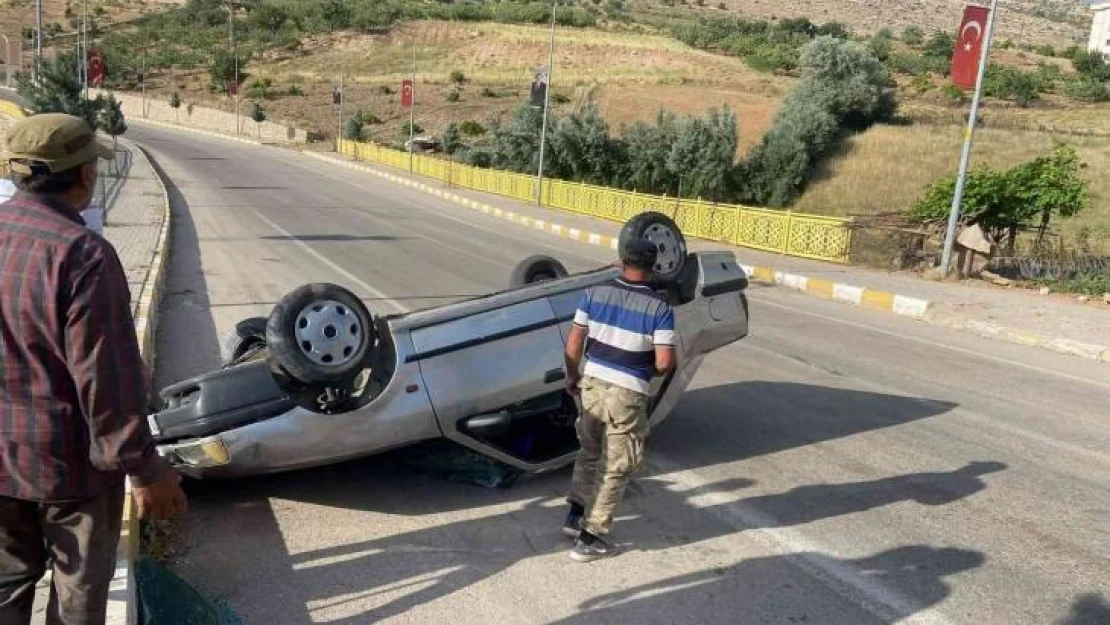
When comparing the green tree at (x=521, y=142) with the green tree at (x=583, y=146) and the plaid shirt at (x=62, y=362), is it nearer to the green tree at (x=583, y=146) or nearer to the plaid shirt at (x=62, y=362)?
the green tree at (x=583, y=146)

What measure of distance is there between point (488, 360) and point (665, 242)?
1457 mm

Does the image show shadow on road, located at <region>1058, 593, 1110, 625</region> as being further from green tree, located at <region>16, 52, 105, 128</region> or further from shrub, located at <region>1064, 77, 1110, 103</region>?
shrub, located at <region>1064, 77, 1110, 103</region>

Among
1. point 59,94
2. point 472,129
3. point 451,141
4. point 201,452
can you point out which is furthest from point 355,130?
point 201,452

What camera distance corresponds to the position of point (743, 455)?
5.98 m

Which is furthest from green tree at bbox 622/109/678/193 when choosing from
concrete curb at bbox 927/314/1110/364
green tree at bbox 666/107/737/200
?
concrete curb at bbox 927/314/1110/364

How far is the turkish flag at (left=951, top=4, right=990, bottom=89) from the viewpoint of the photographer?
617 inches

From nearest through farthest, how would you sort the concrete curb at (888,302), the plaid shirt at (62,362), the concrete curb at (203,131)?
the plaid shirt at (62,362), the concrete curb at (888,302), the concrete curb at (203,131)

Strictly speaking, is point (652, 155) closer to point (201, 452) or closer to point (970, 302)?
point (970, 302)

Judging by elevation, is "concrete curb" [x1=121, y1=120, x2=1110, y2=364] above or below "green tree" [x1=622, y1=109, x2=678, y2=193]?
below

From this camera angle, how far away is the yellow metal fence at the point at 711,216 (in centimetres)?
1984

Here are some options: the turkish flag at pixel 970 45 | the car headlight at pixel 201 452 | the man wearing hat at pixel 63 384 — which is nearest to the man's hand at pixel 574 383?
the car headlight at pixel 201 452

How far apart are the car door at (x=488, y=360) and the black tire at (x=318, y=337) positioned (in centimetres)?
36

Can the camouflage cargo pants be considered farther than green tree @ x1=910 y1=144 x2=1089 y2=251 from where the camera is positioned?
No

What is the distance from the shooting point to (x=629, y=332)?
4.19 metres
